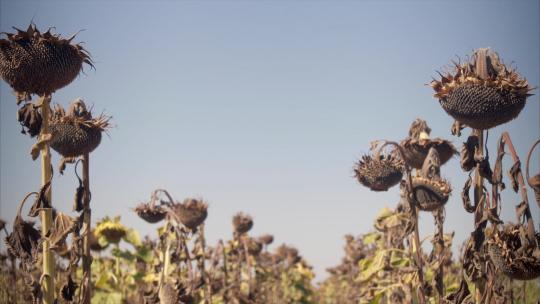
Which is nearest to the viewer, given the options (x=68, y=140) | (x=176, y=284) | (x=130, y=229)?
(x=68, y=140)

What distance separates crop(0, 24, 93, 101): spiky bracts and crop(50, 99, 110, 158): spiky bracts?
568 mm

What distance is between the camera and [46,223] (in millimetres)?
4027

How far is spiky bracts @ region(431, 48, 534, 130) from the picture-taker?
3.81 m

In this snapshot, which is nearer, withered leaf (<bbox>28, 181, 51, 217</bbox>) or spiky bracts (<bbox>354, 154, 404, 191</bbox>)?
withered leaf (<bbox>28, 181, 51, 217</bbox>)

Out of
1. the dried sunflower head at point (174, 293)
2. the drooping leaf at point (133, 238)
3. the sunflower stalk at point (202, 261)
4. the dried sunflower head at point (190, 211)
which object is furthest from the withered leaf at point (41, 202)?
the drooping leaf at point (133, 238)

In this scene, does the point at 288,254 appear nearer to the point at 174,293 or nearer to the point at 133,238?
the point at 133,238

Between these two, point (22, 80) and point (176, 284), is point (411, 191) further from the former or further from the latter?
point (22, 80)

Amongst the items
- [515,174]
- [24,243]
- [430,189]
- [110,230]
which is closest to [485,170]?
[515,174]

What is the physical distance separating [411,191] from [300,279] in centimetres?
1040

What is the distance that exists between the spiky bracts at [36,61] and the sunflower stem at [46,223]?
217 millimetres

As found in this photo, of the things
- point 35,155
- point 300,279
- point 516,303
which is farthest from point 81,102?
point 300,279

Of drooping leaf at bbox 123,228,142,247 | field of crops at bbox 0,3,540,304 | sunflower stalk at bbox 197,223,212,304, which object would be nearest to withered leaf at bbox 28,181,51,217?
field of crops at bbox 0,3,540,304

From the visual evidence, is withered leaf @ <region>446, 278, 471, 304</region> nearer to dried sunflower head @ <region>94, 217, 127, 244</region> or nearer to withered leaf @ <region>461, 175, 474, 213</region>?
withered leaf @ <region>461, 175, 474, 213</region>

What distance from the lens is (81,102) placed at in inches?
182
